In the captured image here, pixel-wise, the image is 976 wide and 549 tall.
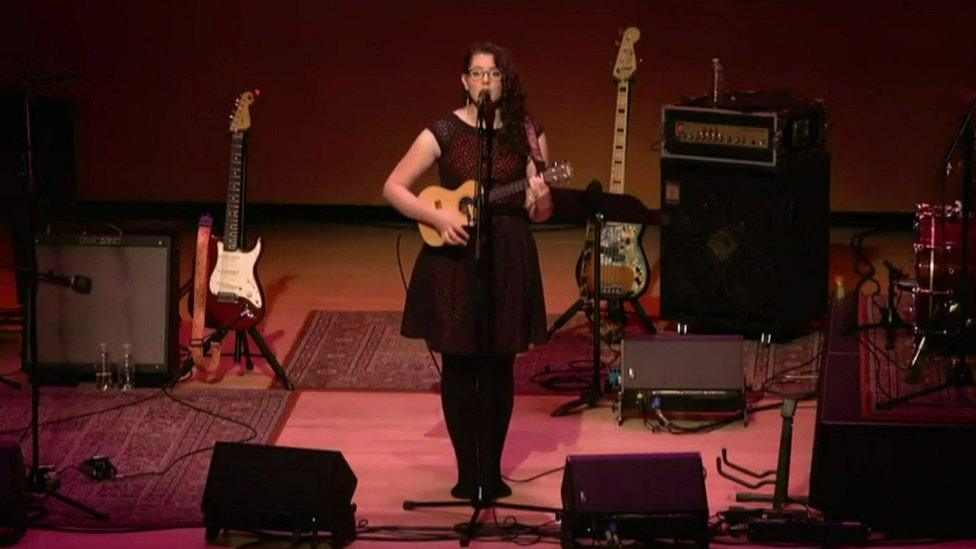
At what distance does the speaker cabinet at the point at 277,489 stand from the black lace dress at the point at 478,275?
0.60 meters

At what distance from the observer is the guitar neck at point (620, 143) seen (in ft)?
26.9

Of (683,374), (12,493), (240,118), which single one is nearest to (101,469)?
(12,493)

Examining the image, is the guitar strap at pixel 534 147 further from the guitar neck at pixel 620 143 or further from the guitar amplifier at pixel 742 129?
the guitar amplifier at pixel 742 129

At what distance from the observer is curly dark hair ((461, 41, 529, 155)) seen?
5785 mm

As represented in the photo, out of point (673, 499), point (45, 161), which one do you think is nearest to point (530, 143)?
point (673, 499)

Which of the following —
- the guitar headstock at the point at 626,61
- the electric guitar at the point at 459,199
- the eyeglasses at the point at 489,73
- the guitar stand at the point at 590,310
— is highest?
the guitar headstock at the point at 626,61

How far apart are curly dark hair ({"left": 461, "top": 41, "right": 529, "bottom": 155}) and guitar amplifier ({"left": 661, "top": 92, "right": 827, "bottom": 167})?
2.46m

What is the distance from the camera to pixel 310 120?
1111 cm

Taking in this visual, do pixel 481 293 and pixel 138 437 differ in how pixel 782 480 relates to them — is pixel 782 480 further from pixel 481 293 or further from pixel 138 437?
pixel 138 437

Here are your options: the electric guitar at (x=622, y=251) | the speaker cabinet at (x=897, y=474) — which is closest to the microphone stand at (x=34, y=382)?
the speaker cabinet at (x=897, y=474)

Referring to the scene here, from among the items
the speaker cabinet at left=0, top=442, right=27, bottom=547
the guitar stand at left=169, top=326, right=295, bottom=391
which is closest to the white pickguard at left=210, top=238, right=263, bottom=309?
the guitar stand at left=169, top=326, right=295, bottom=391

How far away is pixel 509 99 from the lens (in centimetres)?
582

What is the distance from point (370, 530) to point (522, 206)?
120 centimetres

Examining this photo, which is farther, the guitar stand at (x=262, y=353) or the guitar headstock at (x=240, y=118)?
the guitar stand at (x=262, y=353)
